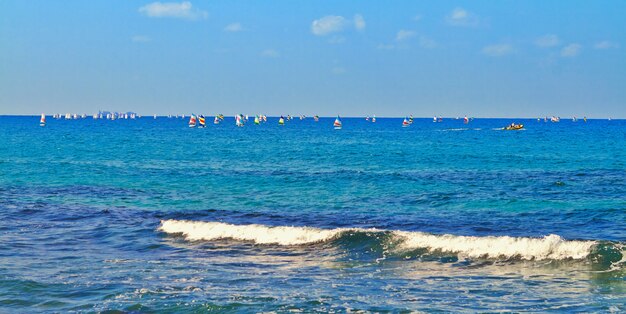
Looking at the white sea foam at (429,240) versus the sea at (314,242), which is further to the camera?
the white sea foam at (429,240)

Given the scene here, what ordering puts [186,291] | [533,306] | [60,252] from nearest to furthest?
[533,306], [186,291], [60,252]

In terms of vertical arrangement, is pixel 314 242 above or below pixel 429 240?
below

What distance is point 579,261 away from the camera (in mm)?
23828

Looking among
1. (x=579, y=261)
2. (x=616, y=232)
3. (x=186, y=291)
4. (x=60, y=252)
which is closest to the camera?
(x=186, y=291)

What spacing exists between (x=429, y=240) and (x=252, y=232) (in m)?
7.64

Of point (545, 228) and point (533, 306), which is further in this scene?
point (545, 228)

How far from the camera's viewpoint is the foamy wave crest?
28.3 m

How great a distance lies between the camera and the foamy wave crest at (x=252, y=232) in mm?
28312

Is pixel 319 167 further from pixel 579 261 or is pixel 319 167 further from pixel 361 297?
pixel 361 297

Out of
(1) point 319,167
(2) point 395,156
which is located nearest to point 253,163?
(1) point 319,167

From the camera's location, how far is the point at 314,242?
27953mm

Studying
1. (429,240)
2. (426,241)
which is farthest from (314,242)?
(429,240)

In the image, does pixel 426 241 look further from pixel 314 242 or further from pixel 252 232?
pixel 252 232

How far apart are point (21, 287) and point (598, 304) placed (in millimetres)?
16083
